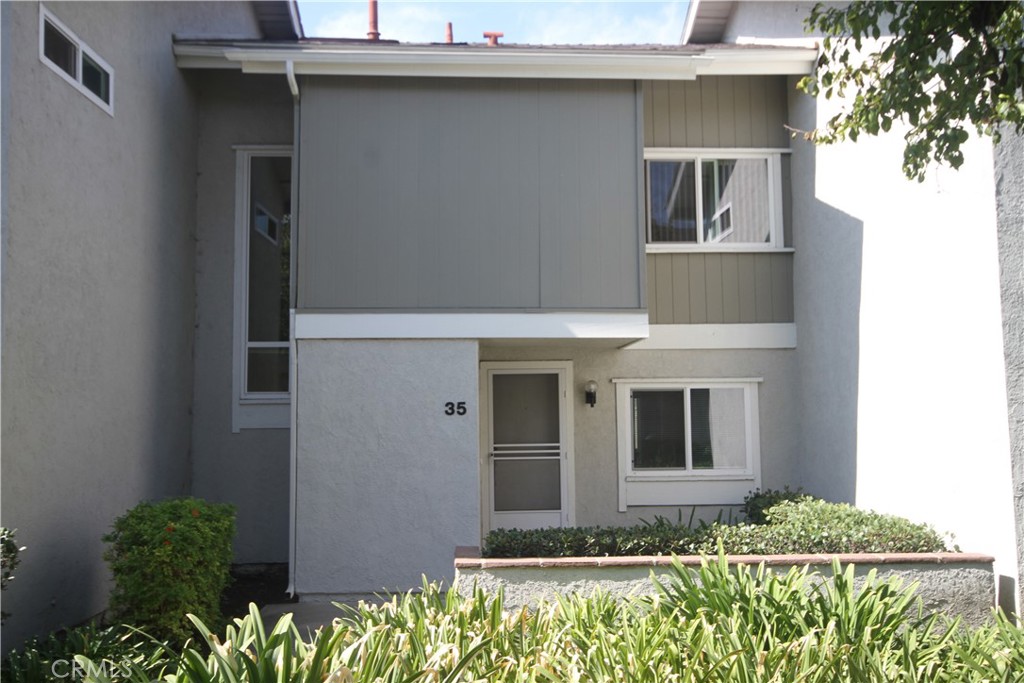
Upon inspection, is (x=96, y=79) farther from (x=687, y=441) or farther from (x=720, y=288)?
(x=687, y=441)

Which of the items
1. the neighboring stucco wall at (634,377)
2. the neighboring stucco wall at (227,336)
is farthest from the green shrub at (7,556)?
the neighboring stucco wall at (634,377)

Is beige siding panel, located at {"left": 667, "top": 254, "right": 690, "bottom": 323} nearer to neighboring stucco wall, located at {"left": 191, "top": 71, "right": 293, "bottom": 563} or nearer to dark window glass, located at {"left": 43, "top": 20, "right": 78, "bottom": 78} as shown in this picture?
neighboring stucco wall, located at {"left": 191, "top": 71, "right": 293, "bottom": 563}

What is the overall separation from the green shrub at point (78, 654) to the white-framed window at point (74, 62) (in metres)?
4.67

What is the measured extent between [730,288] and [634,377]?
5.41ft

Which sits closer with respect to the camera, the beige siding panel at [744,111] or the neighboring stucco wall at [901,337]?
the neighboring stucco wall at [901,337]

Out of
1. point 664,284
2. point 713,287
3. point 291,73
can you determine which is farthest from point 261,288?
point 713,287

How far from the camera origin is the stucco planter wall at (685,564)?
7480 mm

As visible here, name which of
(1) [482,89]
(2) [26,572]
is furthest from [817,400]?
(2) [26,572]

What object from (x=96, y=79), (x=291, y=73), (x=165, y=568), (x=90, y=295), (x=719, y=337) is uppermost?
(x=291, y=73)

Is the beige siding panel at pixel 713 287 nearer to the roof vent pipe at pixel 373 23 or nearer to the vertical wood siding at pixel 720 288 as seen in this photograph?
Answer: the vertical wood siding at pixel 720 288

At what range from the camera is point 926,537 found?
7.96 m

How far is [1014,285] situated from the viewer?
726 cm

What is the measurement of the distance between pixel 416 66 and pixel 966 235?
580cm

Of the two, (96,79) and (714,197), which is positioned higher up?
(96,79)
